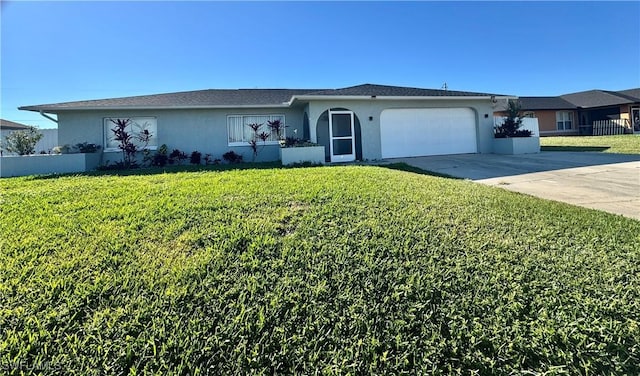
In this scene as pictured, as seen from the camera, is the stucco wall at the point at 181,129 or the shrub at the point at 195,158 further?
the shrub at the point at 195,158

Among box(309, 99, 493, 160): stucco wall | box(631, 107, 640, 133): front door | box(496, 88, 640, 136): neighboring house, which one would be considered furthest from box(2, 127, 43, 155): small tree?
box(631, 107, 640, 133): front door

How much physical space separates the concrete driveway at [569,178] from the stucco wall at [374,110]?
3.22 meters

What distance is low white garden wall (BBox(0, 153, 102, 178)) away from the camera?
36.2 ft

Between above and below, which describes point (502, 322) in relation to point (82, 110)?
below

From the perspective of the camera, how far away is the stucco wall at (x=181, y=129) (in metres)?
13.3

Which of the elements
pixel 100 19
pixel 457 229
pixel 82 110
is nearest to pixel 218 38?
pixel 100 19

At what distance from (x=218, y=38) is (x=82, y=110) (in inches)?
247

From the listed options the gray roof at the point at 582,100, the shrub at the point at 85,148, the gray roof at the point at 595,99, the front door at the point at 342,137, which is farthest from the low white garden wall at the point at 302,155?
the gray roof at the point at 595,99

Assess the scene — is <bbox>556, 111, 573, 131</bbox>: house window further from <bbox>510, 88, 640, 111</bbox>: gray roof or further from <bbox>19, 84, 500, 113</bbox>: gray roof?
<bbox>19, 84, 500, 113</bbox>: gray roof

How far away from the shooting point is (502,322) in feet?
8.39

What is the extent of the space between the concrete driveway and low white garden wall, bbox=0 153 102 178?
12.8m

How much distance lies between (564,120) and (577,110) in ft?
4.60

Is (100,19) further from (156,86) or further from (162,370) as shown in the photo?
(156,86)

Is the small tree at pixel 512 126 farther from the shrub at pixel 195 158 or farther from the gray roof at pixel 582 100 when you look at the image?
the gray roof at pixel 582 100
